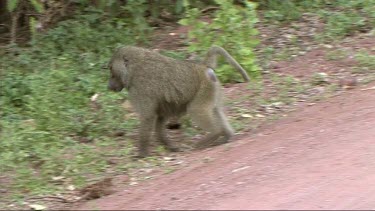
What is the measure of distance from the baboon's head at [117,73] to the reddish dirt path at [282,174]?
120cm

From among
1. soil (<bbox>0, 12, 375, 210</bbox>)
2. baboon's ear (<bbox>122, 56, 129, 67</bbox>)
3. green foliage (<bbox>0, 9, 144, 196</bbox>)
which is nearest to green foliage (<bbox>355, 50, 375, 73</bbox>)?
soil (<bbox>0, 12, 375, 210</bbox>)

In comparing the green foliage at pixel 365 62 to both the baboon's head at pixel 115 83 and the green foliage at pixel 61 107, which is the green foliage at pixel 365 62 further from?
the baboon's head at pixel 115 83

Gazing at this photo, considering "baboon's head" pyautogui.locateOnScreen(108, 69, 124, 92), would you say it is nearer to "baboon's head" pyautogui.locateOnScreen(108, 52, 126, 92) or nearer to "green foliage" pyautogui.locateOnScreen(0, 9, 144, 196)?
"baboon's head" pyautogui.locateOnScreen(108, 52, 126, 92)

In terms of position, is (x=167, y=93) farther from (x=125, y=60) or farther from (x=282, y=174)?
(x=282, y=174)

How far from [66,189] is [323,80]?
4.13 m

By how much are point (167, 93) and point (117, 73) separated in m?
0.61

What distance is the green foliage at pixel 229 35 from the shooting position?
32.2ft

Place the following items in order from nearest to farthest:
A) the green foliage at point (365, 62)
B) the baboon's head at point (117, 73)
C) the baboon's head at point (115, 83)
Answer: the baboon's head at point (117, 73), the baboon's head at point (115, 83), the green foliage at point (365, 62)

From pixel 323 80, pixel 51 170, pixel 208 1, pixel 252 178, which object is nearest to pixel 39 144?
pixel 51 170

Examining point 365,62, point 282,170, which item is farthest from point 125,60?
point 365,62

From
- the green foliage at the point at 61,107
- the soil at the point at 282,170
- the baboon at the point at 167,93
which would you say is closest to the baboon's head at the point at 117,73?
the baboon at the point at 167,93

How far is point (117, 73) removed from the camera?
817cm

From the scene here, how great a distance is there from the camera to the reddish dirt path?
602cm

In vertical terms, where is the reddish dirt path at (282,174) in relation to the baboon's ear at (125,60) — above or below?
below
